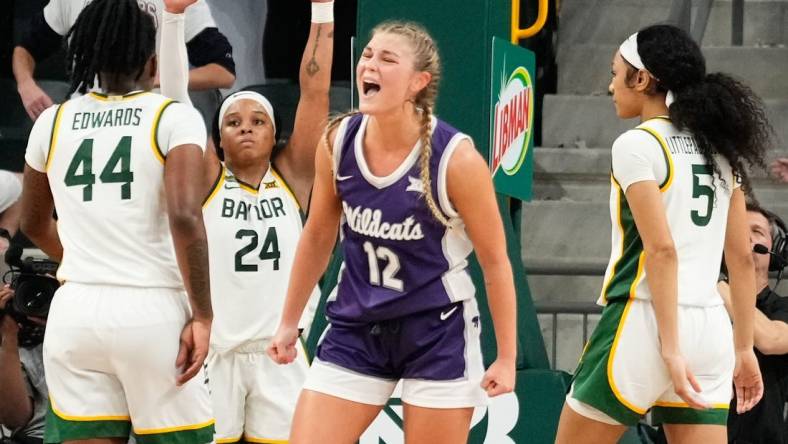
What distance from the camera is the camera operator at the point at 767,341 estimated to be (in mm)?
6047

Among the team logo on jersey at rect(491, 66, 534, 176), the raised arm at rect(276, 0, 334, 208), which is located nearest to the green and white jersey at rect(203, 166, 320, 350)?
the raised arm at rect(276, 0, 334, 208)

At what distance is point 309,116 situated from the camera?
6.14 meters

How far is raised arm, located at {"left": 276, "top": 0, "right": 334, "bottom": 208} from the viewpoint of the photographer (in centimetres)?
611

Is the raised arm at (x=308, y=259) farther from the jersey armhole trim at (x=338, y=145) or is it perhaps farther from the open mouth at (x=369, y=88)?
the open mouth at (x=369, y=88)

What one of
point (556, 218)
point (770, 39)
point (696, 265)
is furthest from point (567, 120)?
point (696, 265)

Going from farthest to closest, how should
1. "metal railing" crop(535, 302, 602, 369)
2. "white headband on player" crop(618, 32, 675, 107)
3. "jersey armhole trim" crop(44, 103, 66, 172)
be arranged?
1. "metal railing" crop(535, 302, 602, 369)
2. "white headband on player" crop(618, 32, 675, 107)
3. "jersey armhole trim" crop(44, 103, 66, 172)

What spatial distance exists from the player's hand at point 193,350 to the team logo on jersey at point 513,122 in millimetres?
1921

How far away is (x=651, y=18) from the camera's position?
9.77 meters

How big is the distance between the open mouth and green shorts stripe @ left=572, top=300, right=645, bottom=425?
44.8 inches

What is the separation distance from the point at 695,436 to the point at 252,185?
6.76ft

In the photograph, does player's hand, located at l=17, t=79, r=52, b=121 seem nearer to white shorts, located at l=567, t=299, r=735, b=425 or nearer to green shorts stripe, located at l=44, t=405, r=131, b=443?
green shorts stripe, located at l=44, t=405, r=131, b=443

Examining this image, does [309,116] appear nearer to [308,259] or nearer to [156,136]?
[156,136]

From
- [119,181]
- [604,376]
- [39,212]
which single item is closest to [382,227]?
[119,181]

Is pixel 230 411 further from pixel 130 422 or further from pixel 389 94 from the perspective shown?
pixel 389 94
